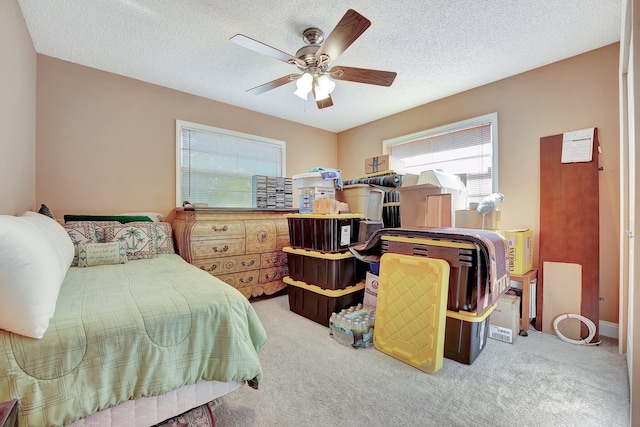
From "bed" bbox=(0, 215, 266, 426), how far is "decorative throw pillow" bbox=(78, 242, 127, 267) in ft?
2.47

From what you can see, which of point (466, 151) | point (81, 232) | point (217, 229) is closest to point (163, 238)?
point (217, 229)

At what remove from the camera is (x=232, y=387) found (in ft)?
3.96

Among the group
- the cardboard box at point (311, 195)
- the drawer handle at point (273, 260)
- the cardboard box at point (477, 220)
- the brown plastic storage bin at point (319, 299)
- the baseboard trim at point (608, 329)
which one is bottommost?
the baseboard trim at point (608, 329)

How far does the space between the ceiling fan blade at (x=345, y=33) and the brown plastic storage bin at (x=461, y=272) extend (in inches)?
55.2

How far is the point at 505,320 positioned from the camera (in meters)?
2.06

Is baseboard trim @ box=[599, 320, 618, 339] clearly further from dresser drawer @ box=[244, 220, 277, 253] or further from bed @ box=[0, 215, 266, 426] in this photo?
dresser drawer @ box=[244, 220, 277, 253]

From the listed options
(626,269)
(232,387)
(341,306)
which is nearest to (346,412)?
(232,387)

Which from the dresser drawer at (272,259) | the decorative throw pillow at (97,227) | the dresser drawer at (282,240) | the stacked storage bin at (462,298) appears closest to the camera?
the stacked storage bin at (462,298)

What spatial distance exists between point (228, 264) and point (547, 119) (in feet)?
11.3

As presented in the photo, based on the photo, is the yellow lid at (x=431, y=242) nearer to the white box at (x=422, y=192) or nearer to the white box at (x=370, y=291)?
the white box at (x=370, y=291)

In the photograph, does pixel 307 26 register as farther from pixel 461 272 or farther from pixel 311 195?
pixel 461 272

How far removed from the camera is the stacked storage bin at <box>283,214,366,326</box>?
2.27 meters

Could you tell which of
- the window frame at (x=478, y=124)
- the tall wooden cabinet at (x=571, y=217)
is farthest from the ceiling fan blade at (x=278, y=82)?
the tall wooden cabinet at (x=571, y=217)

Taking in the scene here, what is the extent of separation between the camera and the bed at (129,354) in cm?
82
